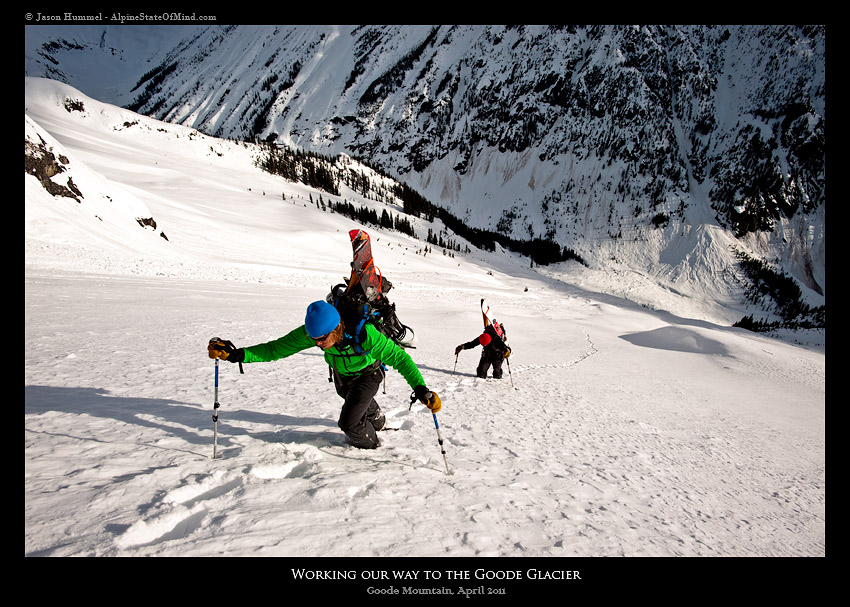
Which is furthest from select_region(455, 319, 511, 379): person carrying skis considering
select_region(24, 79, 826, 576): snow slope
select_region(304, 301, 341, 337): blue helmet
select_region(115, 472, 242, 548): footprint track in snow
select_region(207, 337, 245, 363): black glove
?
select_region(115, 472, 242, 548): footprint track in snow

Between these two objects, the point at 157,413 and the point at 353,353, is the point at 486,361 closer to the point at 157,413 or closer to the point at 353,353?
the point at 353,353

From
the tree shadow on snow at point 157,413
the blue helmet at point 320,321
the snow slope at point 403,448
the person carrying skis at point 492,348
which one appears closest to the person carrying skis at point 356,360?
the blue helmet at point 320,321

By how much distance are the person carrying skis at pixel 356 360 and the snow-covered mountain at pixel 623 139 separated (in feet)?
216

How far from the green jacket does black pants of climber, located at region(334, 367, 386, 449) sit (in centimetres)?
14

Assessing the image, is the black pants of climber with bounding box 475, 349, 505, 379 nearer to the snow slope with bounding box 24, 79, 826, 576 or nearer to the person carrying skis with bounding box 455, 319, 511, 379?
the person carrying skis with bounding box 455, 319, 511, 379

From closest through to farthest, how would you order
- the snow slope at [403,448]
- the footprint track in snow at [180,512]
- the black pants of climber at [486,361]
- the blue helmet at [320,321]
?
the footprint track in snow at [180,512]
the snow slope at [403,448]
the blue helmet at [320,321]
the black pants of climber at [486,361]

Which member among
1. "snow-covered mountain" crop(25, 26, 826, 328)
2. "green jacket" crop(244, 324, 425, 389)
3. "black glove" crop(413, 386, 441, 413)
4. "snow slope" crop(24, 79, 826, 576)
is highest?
"snow-covered mountain" crop(25, 26, 826, 328)

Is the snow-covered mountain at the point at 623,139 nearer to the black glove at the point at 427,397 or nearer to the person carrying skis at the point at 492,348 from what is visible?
the person carrying skis at the point at 492,348

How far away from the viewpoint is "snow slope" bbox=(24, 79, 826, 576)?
2.43m

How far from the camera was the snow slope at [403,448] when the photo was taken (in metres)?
2.43
